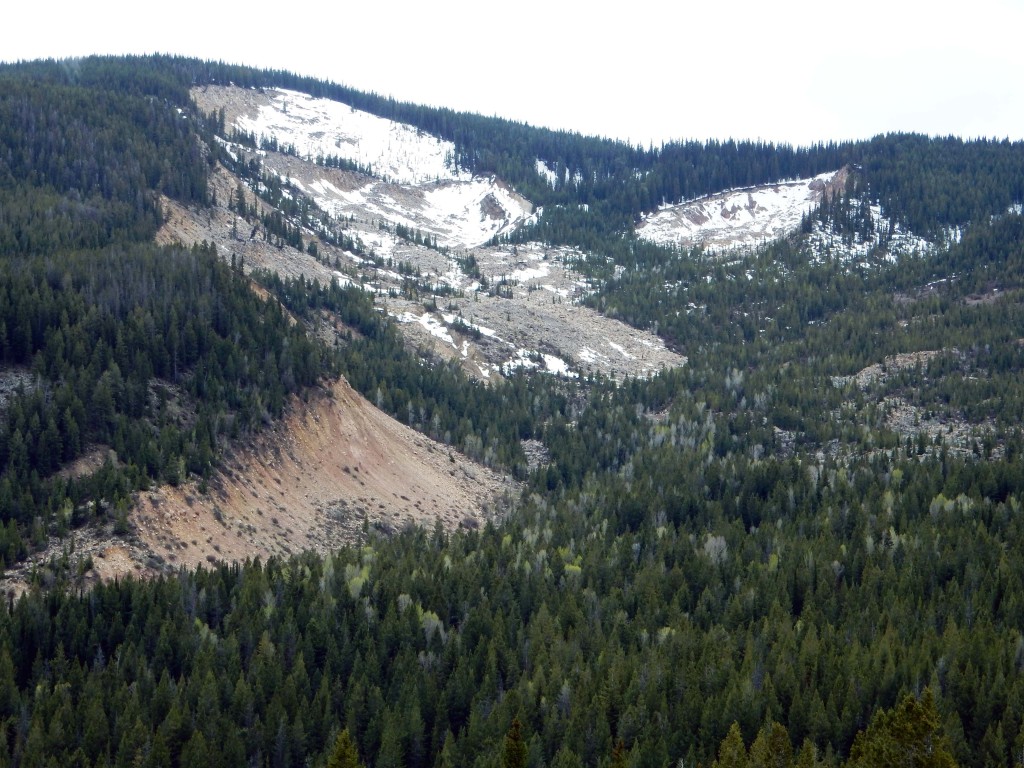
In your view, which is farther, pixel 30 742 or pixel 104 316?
pixel 104 316

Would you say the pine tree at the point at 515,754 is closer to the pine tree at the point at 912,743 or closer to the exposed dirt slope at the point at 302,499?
the pine tree at the point at 912,743

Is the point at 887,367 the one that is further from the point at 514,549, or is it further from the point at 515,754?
the point at 515,754

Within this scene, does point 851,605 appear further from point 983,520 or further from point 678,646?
point 983,520

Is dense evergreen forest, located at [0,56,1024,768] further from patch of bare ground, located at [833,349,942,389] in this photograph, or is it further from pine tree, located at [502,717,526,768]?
pine tree, located at [502,717,526,768]

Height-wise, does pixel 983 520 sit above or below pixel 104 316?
below

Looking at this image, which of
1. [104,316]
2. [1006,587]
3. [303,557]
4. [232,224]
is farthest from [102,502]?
[232,224]

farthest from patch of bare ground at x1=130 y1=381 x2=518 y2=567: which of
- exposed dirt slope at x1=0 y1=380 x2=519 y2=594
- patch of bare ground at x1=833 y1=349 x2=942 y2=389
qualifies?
patch of bare ground at x1=833 y1=349 x2=942 y2=389
